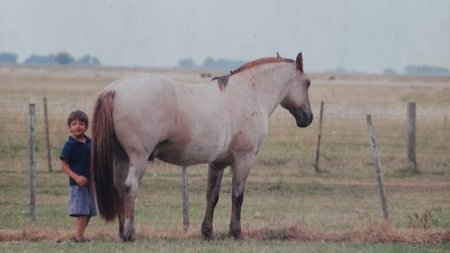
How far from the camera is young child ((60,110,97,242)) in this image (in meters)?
9.24

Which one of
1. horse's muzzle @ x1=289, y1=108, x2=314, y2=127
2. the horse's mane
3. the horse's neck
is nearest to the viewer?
the horse's mane

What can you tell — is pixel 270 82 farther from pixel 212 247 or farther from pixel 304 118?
pixel 212 247

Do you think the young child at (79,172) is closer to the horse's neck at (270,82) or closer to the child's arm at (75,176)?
the child's arm at (75,176)

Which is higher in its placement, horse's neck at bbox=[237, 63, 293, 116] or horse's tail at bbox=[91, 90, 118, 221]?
horse's neck at bbox=[237, 63, 293, 116]

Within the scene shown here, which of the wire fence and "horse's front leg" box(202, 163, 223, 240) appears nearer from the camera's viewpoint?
"horse's front leg" box(202, 163, 223, 240)

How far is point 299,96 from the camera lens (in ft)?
37.7

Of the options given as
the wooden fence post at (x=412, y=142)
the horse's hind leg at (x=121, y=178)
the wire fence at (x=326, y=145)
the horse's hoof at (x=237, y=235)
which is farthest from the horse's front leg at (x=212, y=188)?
the wooden fence post at (x=412, y=142)

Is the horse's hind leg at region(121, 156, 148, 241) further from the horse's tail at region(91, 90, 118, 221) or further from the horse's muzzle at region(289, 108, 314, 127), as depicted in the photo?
the horse's muzzle at region(289, 108, 314, 127)

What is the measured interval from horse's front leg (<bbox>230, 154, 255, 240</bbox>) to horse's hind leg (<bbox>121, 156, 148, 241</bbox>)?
149 cm

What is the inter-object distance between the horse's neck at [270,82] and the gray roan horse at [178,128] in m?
0.01

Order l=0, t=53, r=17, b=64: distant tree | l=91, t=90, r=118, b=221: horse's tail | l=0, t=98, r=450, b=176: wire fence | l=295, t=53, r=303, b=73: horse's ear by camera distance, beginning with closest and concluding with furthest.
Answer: l=91, t=90, r=118, b=221: horse's tail, l=295, t=53, r=303, b=73: horse's ear, l=0, t=98, r=450, b=176: wire fence, l=0, t=53, r=17, b=64: distant tree

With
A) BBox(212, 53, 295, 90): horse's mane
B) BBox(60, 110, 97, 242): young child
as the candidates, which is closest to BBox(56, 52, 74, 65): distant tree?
BBox(212, 53, 295, 90): horse's mane

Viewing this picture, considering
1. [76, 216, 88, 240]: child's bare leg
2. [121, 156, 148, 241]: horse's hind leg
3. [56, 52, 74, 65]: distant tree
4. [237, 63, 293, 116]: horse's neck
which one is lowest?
[56, 52, 74, 65]: distant tree

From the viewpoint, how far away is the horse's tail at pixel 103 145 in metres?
8.95
